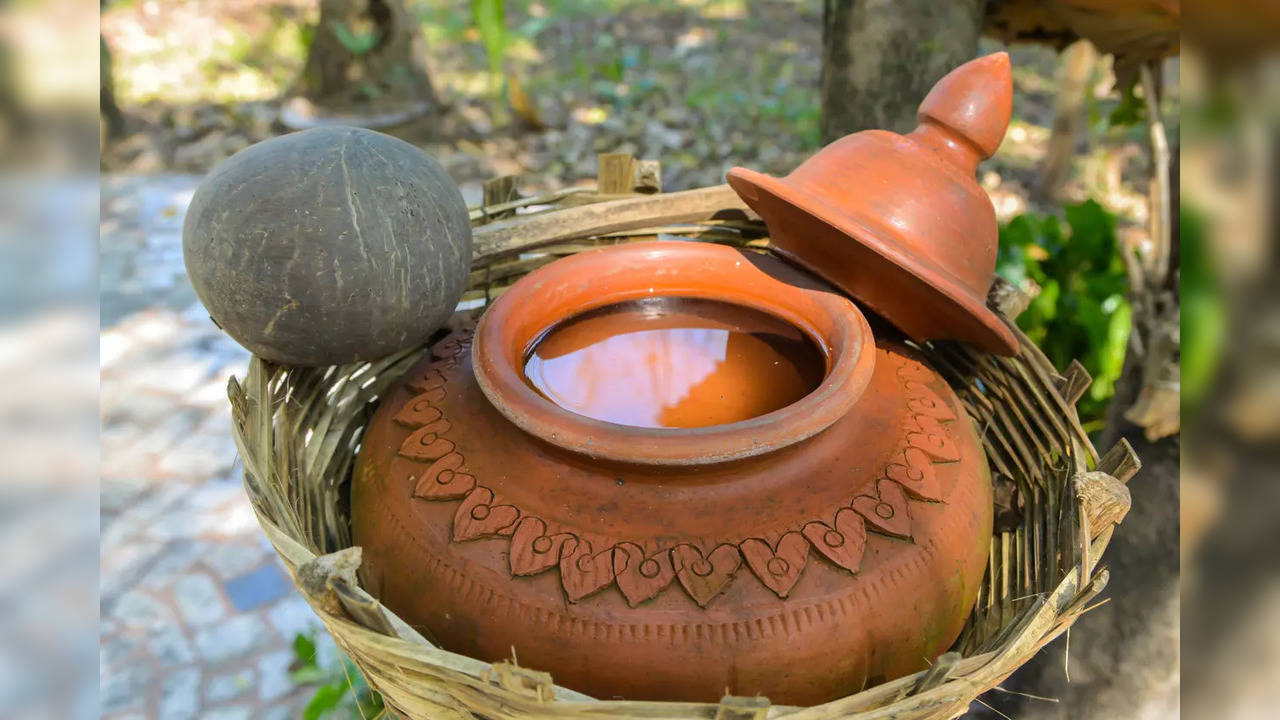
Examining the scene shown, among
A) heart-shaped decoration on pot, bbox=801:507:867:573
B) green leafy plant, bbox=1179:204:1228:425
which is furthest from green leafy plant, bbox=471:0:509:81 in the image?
green leafy plant, bbox=1179:204:1228:425

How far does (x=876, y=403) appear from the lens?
1471mm

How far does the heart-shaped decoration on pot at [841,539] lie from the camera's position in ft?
4.03

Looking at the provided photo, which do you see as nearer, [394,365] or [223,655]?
[394,365]

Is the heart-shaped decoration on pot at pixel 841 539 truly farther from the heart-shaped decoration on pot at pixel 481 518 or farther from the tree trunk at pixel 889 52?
the tree trunk at pixel 889 52

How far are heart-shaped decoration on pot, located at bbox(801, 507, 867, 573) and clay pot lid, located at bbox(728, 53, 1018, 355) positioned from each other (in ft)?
1.38

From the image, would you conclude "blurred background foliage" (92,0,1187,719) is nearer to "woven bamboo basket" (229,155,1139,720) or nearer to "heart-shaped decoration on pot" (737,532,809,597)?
"woven bamboo basket" (229,155,1139,720)

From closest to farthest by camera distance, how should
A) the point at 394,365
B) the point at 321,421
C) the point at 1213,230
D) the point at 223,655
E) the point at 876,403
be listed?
the point at 1213,230 → the point at 876,403 → the point at 321,421 → the point at 394,365 → the point at 223,655

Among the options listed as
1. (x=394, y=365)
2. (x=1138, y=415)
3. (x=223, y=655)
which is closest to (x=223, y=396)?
(x=223, y=655)

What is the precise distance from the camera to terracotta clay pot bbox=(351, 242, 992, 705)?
1188mm

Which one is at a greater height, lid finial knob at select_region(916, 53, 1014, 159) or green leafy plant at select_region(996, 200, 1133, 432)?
lid finial knob at select_region(916, 53, 1014, 159)

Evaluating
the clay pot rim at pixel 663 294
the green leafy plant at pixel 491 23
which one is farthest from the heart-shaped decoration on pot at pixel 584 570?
the green leafy plant at pixel 491 23

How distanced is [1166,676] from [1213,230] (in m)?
1.93

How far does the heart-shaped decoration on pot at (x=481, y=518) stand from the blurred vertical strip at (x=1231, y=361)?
0.84 metres

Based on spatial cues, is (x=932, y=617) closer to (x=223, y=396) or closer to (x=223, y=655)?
(x=223, y=655)
